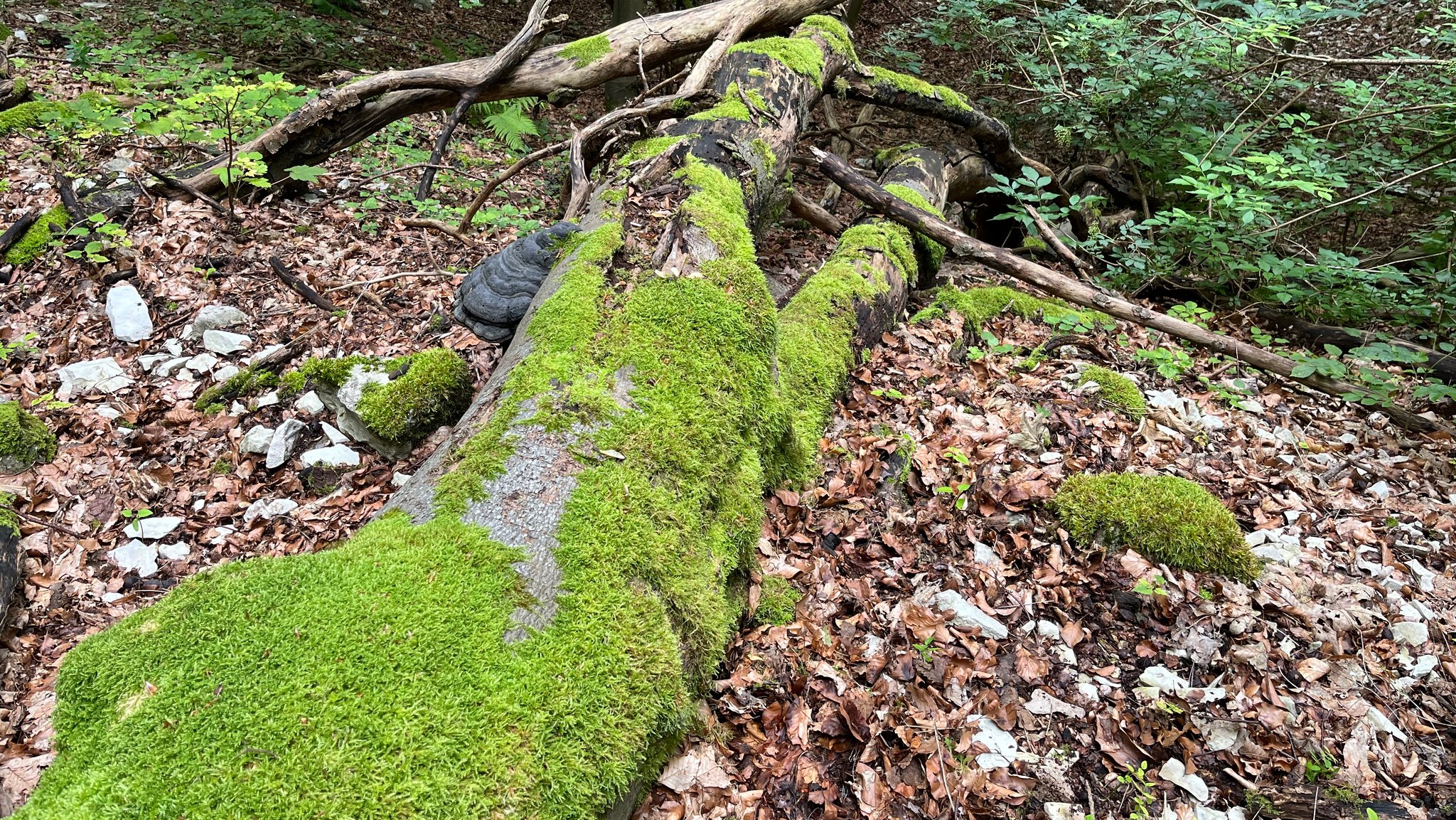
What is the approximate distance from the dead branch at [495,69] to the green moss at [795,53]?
1.88 meters

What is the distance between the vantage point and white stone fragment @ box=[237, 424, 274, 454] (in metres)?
4.10

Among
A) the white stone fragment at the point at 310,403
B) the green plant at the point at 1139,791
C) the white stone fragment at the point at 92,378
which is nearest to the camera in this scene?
the green plant at the point at 1139,791

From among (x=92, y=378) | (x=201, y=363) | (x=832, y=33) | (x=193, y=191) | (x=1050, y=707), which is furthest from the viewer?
(x=832, y=33)

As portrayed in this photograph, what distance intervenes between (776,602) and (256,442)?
3.16 meters

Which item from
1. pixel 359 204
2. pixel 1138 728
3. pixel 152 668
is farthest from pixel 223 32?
pixel 1138 728

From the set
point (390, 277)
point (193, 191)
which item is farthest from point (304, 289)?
point (193, 191)

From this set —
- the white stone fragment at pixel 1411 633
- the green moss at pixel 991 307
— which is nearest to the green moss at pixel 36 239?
the green moss at pixel 991 307

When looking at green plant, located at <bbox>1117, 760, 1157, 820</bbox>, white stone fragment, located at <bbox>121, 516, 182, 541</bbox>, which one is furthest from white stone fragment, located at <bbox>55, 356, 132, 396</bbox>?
green plant, located at <bbox>1117, 760, 1157, 820</bbox>

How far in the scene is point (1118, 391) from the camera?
4863 millimetres

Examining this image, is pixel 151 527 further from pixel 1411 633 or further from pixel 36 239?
pixel 1411 633

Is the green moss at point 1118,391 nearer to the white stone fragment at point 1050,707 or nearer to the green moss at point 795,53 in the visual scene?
the white stone fragment at point 1050,707

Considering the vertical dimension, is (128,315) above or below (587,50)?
below

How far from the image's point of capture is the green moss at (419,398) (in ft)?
13.1

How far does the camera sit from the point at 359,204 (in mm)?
6789
